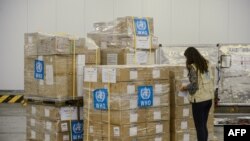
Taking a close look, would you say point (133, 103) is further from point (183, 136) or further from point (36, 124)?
point (36, 124)

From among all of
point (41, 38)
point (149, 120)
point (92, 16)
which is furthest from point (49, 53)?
point (92, 16)

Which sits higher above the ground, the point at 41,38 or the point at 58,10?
the point at 58,10

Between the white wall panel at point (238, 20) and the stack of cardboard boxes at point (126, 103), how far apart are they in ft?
21.1

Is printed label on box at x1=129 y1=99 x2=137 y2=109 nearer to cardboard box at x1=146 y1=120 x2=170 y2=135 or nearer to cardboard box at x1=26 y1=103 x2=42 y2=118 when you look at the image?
cardboard box at x1=146 y1=120 x2=170 y2=135

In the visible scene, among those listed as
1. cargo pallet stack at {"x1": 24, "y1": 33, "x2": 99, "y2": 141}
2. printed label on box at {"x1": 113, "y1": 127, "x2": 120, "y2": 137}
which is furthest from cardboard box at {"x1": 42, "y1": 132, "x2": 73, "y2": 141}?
printed label on box at {"x1": 113, "y1": 127, "x2": 120, "y2": 137}

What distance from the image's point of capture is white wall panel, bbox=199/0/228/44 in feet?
42.1

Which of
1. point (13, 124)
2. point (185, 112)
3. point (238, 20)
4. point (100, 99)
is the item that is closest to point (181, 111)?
point (185, 112)

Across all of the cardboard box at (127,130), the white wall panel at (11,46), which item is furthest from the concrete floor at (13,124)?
the cardboard box at (127,130)

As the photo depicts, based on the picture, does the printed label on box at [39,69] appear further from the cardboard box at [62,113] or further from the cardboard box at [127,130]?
the cardboard box at [127,130]

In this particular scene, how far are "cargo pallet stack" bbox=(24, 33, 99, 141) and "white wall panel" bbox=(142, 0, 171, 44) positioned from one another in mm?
5651

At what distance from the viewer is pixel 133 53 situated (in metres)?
7.59

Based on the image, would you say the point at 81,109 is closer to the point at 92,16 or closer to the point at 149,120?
the point at 149,120

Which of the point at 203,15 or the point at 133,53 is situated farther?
the point at 203,15

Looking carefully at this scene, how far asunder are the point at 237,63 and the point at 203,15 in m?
1.91
